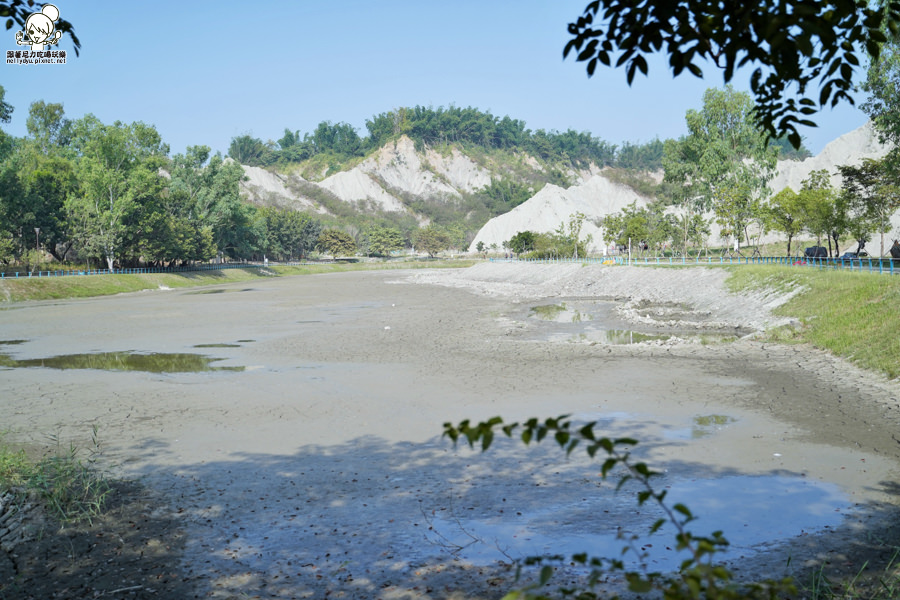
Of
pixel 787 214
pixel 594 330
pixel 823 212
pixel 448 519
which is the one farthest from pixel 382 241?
pixel 448 519

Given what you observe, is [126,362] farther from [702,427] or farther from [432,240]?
[432,240]

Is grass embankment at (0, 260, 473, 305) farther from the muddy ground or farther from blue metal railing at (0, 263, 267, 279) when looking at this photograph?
the muddy ground

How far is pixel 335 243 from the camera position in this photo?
164375 millimetres

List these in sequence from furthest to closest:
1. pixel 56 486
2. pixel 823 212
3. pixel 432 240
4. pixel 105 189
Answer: pixel 432 240
pixel 105 189
pixel 823 212
pixel 56 486

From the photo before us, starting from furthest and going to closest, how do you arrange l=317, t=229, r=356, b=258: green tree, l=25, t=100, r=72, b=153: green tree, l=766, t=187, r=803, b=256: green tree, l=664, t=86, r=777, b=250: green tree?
l=317, t=229, r=356, b=258: green tree
l=25, t=100, r=72, b=153: green tree
l=664, t=86, r=777, b=250: green tree
l=766, t=187, r=803, b=256: green tree

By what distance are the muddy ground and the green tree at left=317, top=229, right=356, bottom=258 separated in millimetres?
136682

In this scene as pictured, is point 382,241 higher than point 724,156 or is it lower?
lower

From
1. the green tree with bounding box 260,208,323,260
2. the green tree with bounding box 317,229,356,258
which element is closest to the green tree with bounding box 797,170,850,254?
the green tree with bounding box 260,208,323,260

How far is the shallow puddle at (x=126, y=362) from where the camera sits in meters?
22.9

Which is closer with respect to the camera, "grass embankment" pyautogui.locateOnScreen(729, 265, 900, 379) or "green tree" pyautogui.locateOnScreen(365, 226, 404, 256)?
"grass embankment" pyautogui.locateOnScreen(729, 265, 900, 379)

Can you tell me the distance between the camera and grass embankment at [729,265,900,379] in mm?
20153

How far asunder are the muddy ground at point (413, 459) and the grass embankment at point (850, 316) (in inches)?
40.1

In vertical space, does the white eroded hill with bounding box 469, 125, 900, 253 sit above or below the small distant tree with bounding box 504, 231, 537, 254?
above

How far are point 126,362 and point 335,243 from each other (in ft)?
465
